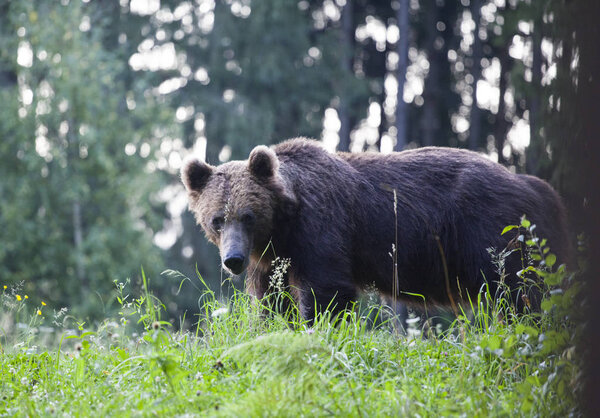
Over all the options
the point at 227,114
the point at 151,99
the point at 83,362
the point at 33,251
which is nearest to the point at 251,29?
the point at 227,114

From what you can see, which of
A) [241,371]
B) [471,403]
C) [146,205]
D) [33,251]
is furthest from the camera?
[146,205]

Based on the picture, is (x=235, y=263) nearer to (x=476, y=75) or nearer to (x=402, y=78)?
(x=402, y=78)

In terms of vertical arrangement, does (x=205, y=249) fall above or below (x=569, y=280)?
below

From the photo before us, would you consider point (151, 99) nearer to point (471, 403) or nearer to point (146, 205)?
point (146, 205)

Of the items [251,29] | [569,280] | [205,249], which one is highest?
[251,29]

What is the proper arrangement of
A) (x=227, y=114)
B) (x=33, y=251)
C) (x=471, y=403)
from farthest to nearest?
(x=227, y=114), (x=33, y=251), (x=471, y=403)

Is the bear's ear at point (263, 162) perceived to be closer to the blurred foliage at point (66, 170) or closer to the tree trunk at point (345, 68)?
the blurred foliage at point (66, 170)

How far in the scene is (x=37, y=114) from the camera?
690 inches

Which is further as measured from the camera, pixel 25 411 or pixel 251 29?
pixel 251 29

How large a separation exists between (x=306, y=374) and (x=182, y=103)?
20.3 m

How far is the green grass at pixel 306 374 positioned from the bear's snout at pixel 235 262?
916 millimetres

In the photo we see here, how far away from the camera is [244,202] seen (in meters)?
5.99

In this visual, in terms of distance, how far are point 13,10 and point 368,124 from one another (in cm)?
1265

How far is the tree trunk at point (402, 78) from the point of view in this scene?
64.0ft
